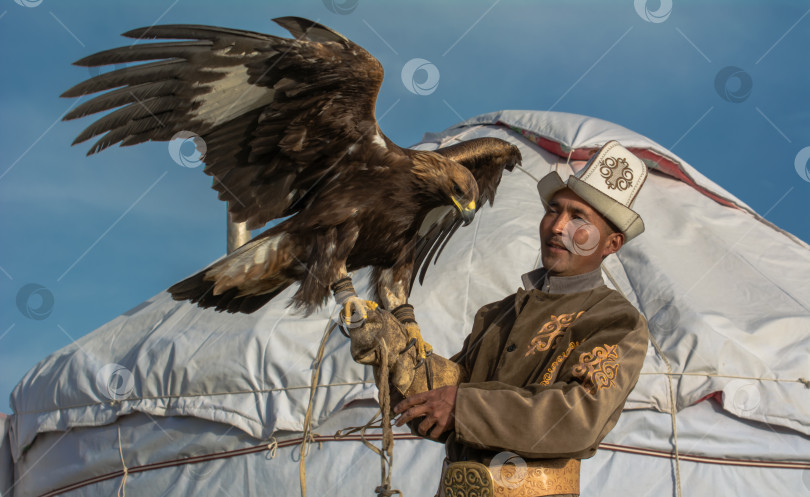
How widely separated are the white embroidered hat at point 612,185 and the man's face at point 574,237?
0.03 meters

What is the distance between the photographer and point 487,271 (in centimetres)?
514

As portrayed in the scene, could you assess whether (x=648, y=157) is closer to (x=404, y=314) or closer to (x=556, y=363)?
(x=404, y=314)

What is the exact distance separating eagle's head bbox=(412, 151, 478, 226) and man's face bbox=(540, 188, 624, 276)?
81 centimetres

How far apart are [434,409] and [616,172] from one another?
0.95 meters

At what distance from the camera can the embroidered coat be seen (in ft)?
6.02

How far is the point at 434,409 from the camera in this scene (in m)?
1.90

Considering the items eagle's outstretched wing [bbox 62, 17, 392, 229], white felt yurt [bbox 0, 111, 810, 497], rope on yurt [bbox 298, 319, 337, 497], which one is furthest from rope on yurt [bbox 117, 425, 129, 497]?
eagle's outstretched wing [bbox 62, 17, 392, 229]

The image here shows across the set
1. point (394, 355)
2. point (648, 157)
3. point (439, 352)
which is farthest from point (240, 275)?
point (648, 157)

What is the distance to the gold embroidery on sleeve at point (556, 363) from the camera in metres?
2.03

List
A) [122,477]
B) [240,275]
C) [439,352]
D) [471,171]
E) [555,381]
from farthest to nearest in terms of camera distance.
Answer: [122,477], [439,352], [471,171], [240,275], [555,381]

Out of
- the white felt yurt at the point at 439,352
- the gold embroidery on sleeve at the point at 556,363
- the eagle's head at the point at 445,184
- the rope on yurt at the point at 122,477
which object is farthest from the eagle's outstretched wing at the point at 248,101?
the rope on yurt at the point at 122,477

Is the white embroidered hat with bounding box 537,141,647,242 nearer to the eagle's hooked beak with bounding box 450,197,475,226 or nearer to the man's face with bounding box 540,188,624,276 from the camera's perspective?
the man's face with bounding box 540,188,624,276

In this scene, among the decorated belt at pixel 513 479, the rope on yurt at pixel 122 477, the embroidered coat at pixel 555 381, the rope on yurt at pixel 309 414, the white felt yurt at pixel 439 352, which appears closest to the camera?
the embroidered coat at pixel 555 381

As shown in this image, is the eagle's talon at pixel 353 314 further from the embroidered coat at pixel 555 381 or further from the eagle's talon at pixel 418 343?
the embroidered coat at pixel 555 381
